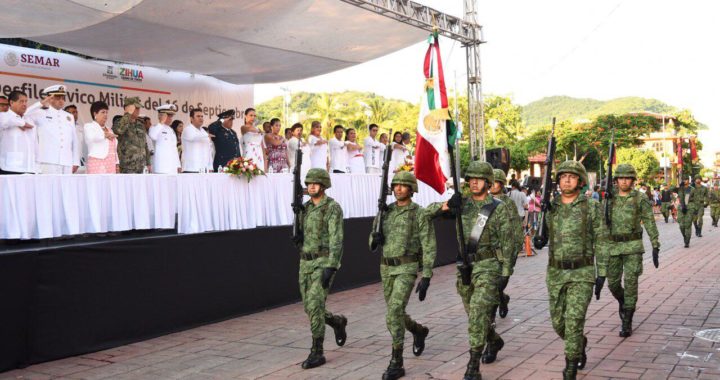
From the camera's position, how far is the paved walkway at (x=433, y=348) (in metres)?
6.61

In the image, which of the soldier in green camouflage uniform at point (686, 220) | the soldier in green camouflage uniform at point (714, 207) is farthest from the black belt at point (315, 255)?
the soldier in green camouflage uniform at point (714, 207)

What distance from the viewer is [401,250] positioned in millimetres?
6676

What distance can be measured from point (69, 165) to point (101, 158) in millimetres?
412

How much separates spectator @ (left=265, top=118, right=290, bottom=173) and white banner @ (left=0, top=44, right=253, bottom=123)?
2949 mm

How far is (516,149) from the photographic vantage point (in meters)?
50.6

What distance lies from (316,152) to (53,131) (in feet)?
18.1

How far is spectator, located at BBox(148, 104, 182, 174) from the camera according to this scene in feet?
33.8

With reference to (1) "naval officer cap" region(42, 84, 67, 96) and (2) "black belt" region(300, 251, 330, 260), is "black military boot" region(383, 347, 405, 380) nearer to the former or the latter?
(2) "black belt" region(300, 251, 330, 260)

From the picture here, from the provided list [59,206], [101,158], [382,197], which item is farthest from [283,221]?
[382,197]

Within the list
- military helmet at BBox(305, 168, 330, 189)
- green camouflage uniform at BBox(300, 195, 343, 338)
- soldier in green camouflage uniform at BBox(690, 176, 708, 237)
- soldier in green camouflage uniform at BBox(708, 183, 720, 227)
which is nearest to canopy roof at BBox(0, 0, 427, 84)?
military helmet at BBox(305, 168, 330, 189)

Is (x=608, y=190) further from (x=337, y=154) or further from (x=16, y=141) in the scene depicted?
(x=16, y=141)

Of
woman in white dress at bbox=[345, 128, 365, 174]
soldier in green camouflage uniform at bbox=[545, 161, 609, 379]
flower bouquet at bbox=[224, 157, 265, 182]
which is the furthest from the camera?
woman in white dress at bbox=[345, 128, 365, 174]

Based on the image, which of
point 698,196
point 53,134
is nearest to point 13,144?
point 53,134

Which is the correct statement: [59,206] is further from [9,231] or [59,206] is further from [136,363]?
[136,363]
